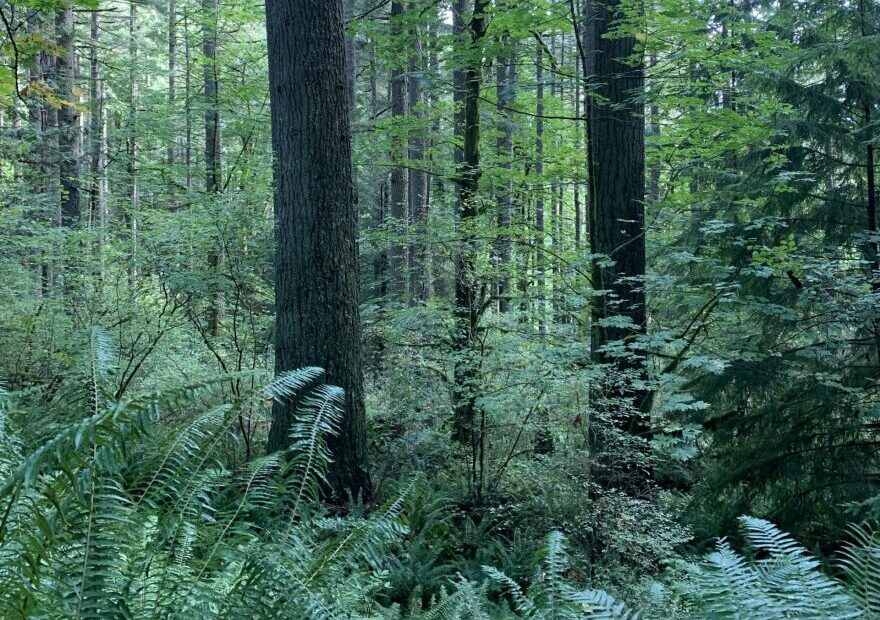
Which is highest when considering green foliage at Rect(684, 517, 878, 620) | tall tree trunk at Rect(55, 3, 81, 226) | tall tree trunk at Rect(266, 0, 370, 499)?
tall tree trunk at Rect(55, 3, 81, 226)

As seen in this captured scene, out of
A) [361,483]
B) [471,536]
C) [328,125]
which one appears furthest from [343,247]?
[471,536]

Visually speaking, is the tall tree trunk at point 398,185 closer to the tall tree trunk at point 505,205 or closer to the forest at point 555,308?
the forest at point 555,308

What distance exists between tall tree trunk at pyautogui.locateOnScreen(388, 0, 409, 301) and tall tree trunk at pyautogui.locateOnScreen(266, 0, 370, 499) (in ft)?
6.36

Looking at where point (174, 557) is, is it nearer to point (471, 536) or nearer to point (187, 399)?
point (187, 399)

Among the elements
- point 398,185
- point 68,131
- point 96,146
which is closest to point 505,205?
point 398,185

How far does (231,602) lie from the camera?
5.50 ft

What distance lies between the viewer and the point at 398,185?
14094 mm

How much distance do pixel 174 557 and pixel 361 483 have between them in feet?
10.5

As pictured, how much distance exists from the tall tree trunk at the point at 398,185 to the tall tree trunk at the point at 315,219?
6.36 ft

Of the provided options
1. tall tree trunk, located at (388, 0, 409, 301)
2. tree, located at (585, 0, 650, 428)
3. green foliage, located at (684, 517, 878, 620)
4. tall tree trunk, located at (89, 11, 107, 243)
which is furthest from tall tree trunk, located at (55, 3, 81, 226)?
green foliage, located at (684, 517, 878, 620)

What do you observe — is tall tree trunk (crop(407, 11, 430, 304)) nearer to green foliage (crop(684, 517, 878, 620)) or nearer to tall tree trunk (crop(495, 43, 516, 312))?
tall tree trunk (crop(495, 43, 516, 312))

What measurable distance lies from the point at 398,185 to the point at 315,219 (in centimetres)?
924

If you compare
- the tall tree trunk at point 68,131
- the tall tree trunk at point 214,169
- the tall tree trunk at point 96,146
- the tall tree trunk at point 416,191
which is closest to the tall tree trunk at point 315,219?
the tall tree trunk at point 416,191

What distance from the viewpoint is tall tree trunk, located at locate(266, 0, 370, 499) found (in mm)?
5047
